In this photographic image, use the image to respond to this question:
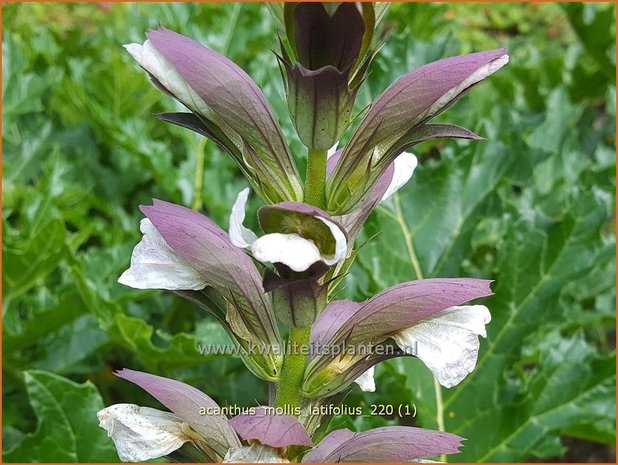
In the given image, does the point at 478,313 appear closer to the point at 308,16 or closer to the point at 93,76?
the point at 308,16

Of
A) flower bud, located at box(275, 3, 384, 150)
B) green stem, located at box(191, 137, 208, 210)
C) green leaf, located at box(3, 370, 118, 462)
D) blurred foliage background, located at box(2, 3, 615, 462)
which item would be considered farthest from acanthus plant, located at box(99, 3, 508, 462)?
green stem, located at box(191, 137, 208, 210)

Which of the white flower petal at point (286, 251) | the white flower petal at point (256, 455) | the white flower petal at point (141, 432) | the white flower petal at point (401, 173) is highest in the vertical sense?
the white flower petal at point (401, 173)

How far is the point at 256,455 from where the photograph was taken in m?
0.95

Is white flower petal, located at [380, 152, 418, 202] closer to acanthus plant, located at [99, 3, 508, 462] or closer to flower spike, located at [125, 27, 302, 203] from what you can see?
acanthus plant, located at [99, 3, 508, 462]

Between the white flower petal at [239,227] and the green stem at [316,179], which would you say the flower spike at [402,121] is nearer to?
the green stem at [316,179]

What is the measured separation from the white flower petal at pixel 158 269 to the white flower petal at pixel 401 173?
0.29m

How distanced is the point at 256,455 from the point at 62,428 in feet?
3.50

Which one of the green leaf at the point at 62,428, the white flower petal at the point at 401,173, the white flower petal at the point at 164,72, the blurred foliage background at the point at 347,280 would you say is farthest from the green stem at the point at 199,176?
the white flower petal at the point at 164,72

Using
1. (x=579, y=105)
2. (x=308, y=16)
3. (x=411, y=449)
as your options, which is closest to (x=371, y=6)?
(x=308, y=16)

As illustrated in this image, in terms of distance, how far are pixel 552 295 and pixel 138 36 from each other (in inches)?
82.7

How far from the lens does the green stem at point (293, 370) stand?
1062mm

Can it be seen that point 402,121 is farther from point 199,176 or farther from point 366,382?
point 199,176

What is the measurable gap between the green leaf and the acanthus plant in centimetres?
80

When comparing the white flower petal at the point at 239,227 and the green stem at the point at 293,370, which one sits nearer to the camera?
the white flower petal at the point at 239,227
